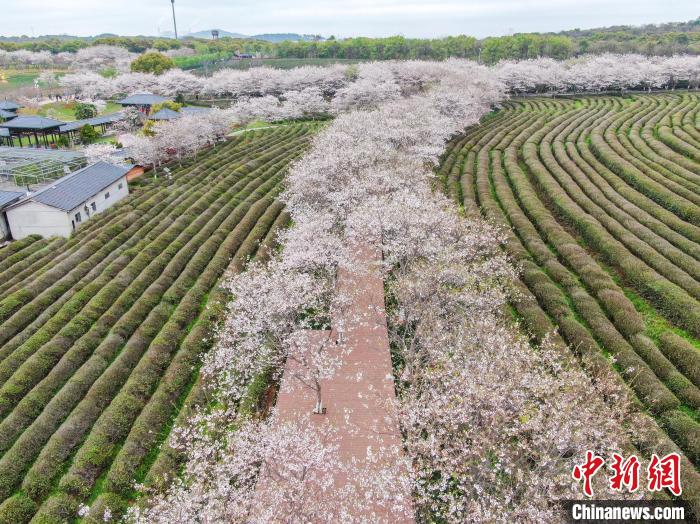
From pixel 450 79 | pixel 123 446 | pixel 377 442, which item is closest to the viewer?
pixel 377 442

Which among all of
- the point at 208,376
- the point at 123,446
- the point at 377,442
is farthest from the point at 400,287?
the point at 123,446

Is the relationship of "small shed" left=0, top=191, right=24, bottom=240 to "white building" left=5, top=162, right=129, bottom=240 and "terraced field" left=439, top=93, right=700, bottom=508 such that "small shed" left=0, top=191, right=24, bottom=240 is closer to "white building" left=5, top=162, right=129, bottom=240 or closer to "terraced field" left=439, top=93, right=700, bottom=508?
"white building" left=5, top=162, right=129, bottom=240

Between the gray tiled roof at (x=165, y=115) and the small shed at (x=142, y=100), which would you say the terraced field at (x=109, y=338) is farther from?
the small shed at (x=142, y=100)

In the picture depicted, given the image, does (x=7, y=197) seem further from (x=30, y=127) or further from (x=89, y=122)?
(x=89, y=122)

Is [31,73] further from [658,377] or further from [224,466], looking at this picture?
[658,377]

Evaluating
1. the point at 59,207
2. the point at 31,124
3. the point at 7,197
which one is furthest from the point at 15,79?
the point at 59,207

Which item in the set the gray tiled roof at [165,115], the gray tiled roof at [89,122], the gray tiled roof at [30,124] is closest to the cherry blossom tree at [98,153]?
the gray tiled roof at [30,124]
